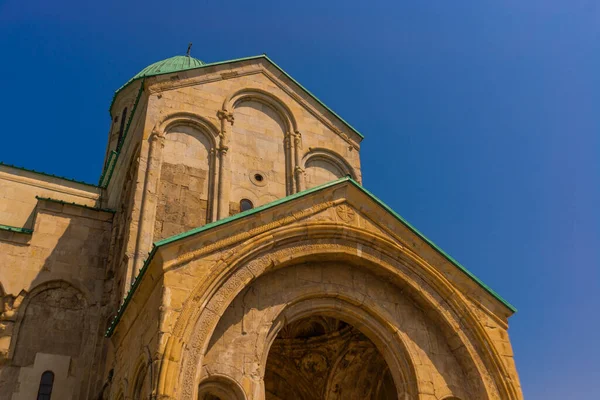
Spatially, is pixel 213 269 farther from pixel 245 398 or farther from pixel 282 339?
pixel 282 339

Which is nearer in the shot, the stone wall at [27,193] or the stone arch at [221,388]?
the stone arch at [221,388]

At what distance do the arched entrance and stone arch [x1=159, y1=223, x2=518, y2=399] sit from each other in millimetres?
2475

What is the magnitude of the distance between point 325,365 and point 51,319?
7257mm

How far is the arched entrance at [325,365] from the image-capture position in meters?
15.0

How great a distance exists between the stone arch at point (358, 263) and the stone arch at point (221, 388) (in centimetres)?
76

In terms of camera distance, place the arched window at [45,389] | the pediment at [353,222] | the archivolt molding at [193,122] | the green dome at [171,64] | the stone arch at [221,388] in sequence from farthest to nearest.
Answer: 1. the green dome at [171,64]
2. the archivolt molding at [193,122]
3. the arched window at [45,389]
4. the pediment at [353,222]
5. the stone arch at [221,388]

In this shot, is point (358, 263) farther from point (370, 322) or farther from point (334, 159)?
point (334, 159)

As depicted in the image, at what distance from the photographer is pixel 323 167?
1969 cm

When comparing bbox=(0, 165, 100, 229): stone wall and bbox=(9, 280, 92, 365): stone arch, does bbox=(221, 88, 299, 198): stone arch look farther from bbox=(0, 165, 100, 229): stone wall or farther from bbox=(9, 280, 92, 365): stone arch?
bbox=(0, 165, 100, 229): stone wall

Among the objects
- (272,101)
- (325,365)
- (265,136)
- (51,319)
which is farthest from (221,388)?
(272,101)

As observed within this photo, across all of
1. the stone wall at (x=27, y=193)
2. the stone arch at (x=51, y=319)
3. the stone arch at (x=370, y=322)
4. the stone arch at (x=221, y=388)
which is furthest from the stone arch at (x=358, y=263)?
the stone wall at (x=27, y=193)

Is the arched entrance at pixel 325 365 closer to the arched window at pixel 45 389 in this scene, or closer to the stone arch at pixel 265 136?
the stone arch at pixel 265 136

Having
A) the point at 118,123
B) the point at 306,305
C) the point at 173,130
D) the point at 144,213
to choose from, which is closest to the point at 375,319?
the point at 306,305

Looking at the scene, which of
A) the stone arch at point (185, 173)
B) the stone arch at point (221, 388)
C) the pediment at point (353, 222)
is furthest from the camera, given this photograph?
the stone arch at point (185, 173)
